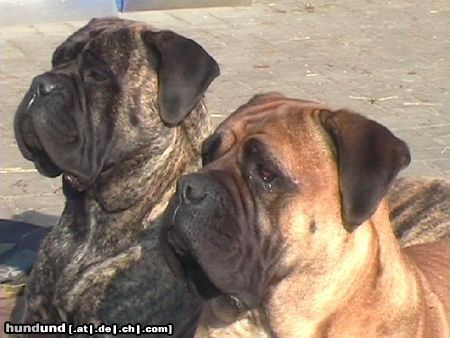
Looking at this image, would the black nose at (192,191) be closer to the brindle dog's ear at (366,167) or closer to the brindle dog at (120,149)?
the brindle dog's ear at (366,167)

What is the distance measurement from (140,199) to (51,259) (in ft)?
1.63

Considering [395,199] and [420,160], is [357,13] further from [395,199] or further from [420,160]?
[395,199]

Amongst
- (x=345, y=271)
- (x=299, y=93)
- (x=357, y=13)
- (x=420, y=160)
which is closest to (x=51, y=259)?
(x=345, y=271)

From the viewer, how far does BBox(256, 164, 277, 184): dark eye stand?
165 inches

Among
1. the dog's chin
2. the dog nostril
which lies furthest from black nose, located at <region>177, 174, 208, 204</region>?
the dog's chin

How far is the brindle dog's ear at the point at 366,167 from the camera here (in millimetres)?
4117

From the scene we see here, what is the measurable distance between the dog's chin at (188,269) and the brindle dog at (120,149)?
2.29 feet

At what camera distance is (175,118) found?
4977mm

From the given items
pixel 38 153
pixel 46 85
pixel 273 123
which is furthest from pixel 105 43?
pixel 273 123

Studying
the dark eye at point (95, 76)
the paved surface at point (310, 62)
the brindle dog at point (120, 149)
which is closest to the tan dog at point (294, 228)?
the brindle dog at point (120, 149)

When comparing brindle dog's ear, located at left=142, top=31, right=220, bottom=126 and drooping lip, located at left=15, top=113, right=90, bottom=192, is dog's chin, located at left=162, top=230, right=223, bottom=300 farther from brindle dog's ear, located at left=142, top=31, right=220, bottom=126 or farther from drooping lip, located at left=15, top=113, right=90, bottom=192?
drooping lip, located at left=15, top=113, right=90, bottom=192

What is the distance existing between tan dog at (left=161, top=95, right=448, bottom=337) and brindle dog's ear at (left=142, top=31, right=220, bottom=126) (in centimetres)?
51

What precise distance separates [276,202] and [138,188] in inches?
41.8

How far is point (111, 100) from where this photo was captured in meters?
5.05
